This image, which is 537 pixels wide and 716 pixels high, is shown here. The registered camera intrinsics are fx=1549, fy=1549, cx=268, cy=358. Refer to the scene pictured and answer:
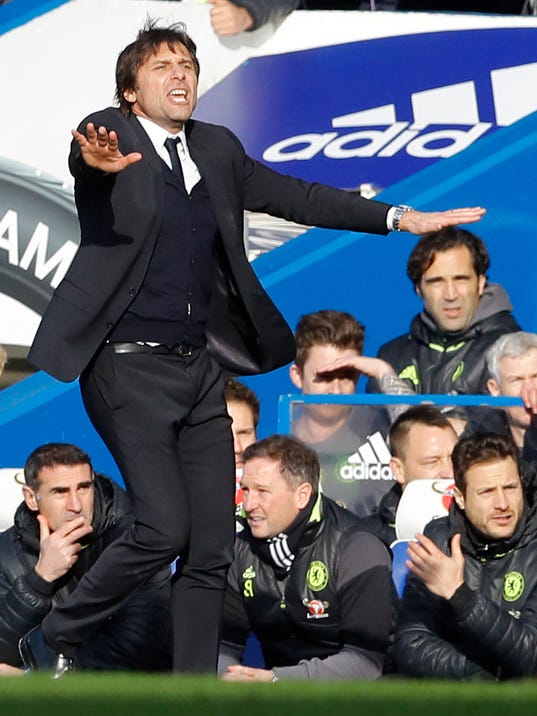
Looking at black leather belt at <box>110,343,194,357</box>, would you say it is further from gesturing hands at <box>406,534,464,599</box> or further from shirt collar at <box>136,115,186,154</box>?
gesturing hands at <box>406,534,464,599</box>

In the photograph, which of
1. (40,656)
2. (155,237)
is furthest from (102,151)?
(40,656)

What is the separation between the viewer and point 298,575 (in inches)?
195

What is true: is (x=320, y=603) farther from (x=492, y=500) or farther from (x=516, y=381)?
(x=516, y=381)

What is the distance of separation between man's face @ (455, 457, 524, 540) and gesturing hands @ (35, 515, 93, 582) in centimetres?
119

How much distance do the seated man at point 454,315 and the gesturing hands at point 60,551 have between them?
5.86ft

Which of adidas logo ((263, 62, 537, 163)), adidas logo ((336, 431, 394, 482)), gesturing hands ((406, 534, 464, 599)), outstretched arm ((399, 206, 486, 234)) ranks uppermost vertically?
adidas logo ((263, 62, 537, 163))

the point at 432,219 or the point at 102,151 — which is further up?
the point at 102,151

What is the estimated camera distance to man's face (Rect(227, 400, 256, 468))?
18.8 ft

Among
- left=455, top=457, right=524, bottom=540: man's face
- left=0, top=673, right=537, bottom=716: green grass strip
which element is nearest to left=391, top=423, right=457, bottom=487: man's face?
left=455, top=457, right=524, bottom=540: man's face

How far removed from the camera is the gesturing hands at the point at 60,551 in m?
4.88

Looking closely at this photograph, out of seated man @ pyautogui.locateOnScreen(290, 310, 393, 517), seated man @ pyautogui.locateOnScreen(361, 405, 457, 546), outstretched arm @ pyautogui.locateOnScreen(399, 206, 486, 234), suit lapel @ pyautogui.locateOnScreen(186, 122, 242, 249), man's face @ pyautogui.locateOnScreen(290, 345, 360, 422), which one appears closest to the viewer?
suit lapel @ pyautogui.locateOnScreen(186, 122, 242, 249)

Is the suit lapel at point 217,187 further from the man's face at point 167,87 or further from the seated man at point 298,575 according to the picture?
the seated man at point 298,575

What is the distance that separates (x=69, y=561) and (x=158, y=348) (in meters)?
1.23

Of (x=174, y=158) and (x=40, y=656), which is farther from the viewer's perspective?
(x=40, y=656)
